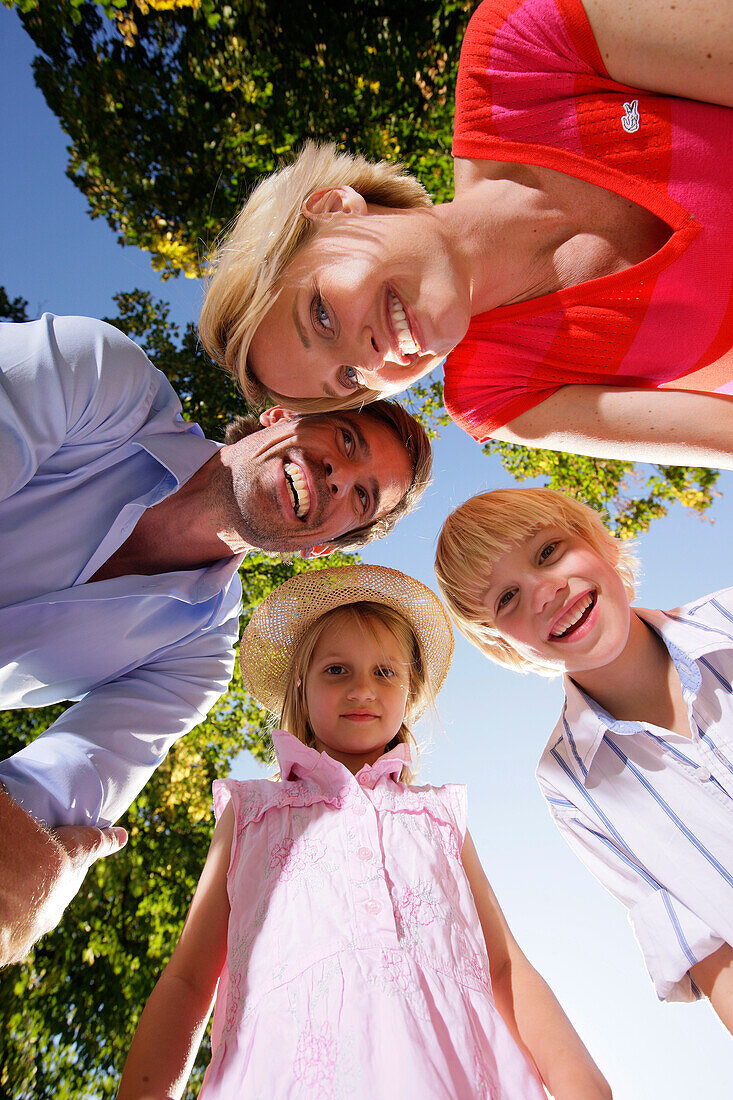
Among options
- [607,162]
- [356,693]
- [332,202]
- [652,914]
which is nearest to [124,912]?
[356,693]

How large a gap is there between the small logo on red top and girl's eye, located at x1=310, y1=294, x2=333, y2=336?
3.14ft

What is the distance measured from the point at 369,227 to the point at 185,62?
313 cm

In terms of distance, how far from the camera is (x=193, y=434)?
2.70m

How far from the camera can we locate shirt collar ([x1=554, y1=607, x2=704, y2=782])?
2355 millimetres

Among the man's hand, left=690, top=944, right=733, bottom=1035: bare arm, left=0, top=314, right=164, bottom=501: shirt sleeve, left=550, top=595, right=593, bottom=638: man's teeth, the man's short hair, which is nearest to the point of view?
the man's hand

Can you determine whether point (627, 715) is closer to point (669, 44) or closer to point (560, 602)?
point (560, 602)

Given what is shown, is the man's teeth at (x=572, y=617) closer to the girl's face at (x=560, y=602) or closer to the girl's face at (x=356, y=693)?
the girl's face at (x=560, y=602)

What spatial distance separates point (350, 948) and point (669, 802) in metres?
1.15

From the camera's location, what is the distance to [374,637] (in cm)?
289

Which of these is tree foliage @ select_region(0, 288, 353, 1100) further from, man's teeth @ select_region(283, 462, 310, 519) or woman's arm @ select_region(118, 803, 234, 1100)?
woman's arm @ select_region(118, 803, 234, 1100)

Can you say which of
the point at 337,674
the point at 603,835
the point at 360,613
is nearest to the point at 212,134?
the point at 360,613

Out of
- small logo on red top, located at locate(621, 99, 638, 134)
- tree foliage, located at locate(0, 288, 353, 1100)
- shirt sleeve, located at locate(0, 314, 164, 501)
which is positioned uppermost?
small logo on red top, located at locate(621, 99, 638, 134)

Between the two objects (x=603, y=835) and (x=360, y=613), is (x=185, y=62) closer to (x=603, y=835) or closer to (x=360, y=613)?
(x=360, y=613)

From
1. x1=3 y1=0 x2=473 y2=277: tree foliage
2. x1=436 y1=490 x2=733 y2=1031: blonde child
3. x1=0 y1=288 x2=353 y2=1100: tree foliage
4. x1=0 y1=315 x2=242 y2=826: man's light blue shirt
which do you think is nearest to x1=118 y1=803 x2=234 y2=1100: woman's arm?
x1=0 y1=315 x2=242 y2=826: man's light blue shirt
